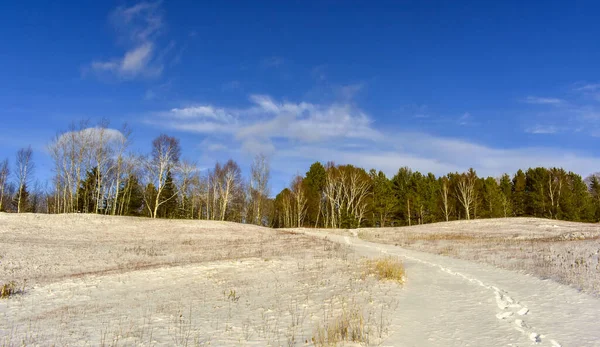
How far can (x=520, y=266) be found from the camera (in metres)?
18.1

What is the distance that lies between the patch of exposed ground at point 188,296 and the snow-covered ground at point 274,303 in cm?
7

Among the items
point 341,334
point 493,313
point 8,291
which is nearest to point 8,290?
point 8,291

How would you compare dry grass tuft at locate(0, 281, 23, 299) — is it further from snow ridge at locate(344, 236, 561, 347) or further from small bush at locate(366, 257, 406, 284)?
snow ridge at locate(344, 236, 561, 347)

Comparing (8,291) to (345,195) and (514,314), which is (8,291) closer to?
(514,314)

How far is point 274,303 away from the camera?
1297 cm

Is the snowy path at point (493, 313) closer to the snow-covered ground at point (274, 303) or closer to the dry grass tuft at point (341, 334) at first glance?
the snow-covered ground at point (274, 303)

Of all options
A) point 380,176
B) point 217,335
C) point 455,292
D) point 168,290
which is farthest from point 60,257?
point 380,176

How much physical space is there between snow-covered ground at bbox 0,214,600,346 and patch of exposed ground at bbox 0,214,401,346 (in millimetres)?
65

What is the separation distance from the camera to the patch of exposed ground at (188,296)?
926cm

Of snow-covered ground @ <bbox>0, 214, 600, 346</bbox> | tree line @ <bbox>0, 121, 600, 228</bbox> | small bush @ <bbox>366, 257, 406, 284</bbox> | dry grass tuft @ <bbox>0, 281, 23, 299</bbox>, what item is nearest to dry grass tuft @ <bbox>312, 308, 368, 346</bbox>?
snow-covered ground @ <bbox>0, 214, 600, 346</bbox>

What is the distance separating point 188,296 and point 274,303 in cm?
446

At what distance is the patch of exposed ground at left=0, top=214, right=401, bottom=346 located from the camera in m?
9.26

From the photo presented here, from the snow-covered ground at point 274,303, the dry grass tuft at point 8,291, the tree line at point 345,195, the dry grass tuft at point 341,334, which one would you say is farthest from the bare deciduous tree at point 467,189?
the dry grass tuft at point 8,291

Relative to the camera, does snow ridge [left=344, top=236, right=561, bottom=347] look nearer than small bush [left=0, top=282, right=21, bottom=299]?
Yes
